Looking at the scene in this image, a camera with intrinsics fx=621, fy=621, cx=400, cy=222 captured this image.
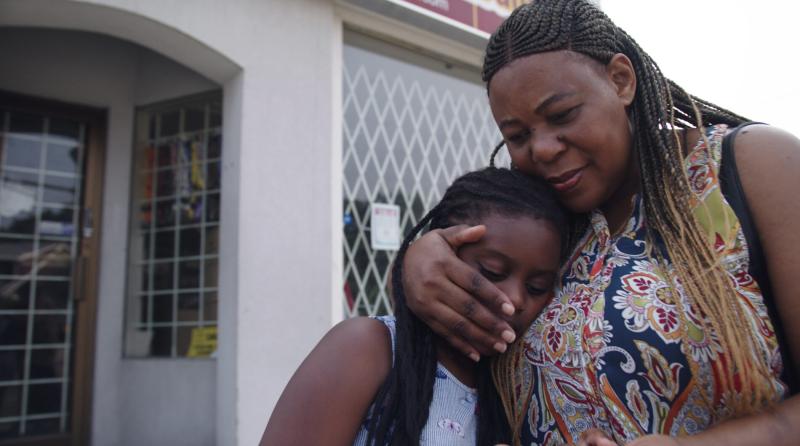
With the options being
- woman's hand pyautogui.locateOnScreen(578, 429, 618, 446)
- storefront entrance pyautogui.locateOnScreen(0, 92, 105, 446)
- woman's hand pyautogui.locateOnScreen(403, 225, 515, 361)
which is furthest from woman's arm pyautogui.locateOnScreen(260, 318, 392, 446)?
storefront entrance pyautogui.locateOnScreen(0, 92, 105, 446)

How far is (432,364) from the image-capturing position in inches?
52.5

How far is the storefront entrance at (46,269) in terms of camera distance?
381 cm

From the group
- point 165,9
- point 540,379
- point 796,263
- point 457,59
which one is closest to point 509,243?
point 540,379

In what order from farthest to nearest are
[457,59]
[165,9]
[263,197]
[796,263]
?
1. [457,59]
2. [263,197]
3. [165,9]
4. [796,263]

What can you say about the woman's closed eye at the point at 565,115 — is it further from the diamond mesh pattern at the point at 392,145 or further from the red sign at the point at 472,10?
the red sign at the point at 472,10

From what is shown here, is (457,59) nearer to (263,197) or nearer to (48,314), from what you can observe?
(263,197)

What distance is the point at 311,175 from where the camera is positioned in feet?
12.1

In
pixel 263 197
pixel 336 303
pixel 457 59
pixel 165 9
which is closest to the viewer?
pixel 165 9

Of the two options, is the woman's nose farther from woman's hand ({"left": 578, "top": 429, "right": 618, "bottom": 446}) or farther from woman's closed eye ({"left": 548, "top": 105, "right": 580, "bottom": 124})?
woman's hand ({"left": 578, "top": 429, "right": 618, "bottom": 446})

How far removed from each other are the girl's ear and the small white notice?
2866 mm

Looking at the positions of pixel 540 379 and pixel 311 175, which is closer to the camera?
pixel 540 379

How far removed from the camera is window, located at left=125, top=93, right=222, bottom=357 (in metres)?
3.94

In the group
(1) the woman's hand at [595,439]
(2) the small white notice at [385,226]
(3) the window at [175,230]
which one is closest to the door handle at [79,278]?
(3) the window at [175,230]

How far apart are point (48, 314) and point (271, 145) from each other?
1.84m
